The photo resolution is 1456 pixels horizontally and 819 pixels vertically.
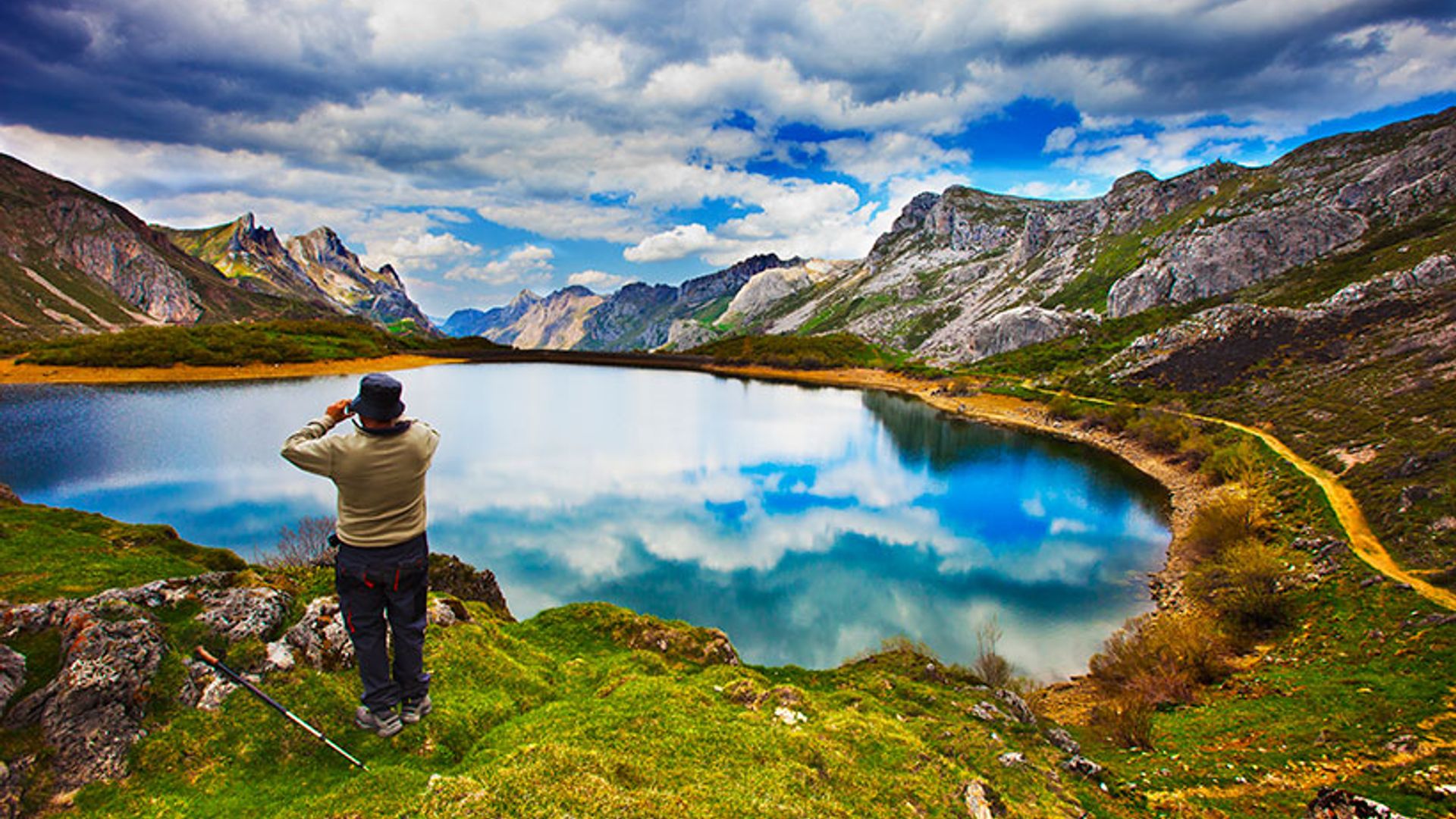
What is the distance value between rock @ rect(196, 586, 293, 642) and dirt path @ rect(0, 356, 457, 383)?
102 m

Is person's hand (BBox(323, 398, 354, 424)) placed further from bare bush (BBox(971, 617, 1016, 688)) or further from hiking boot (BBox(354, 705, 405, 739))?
bare bush (BBox(971, 617, 1016, 688))

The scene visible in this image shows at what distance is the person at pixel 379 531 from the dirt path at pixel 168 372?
10562cm

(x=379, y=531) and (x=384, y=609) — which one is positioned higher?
(x=379, y=531)

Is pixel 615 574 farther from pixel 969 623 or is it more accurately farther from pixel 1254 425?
pixel 1254 425

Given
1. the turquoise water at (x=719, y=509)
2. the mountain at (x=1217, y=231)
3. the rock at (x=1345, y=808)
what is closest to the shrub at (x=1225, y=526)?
the turquoise water at (x=719, y=509)

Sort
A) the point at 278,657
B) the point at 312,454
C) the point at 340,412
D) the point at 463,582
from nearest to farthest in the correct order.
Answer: the point at 312,454 < the point at 340,412 < the point at 278,657 < the point at 463,582

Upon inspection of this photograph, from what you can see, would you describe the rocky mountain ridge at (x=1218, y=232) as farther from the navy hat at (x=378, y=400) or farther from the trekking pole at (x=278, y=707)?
the trekking pole at (x=278, y=707)

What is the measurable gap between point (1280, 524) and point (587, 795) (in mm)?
43990

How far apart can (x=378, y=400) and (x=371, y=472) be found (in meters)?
0.87

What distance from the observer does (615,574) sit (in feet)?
96.7

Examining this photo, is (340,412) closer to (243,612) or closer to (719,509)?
(243,612)

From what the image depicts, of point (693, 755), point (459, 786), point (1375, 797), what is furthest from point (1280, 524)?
point (459, 786)

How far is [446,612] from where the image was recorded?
11977 millimetres

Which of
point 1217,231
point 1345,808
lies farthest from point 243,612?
point 1217,231
